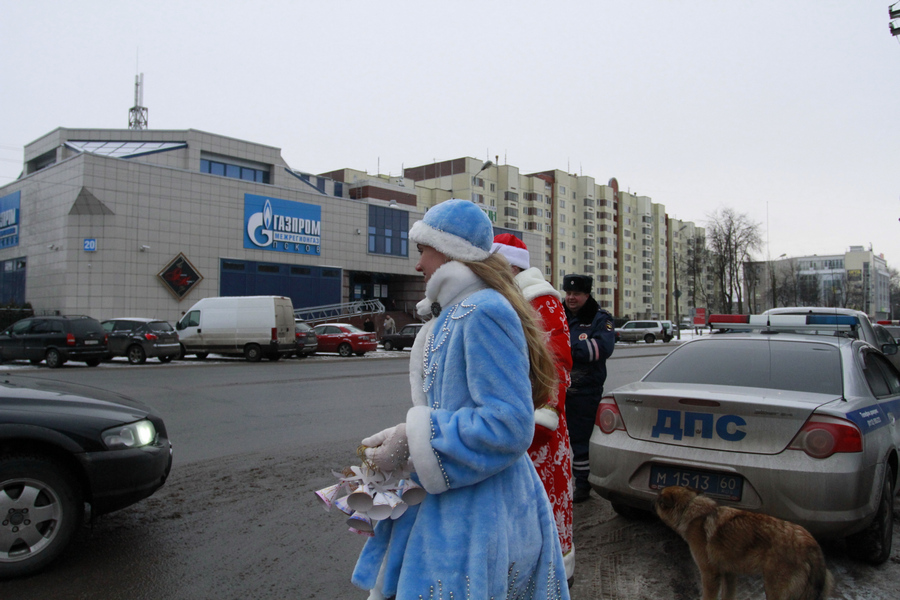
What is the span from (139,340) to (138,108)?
4314 centimetres

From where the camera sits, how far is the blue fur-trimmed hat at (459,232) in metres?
1.87

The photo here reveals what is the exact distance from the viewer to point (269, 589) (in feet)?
11.7

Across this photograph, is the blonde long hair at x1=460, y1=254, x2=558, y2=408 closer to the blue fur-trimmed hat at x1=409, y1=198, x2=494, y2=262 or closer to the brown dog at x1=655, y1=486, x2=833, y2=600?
the blue fur-trimmed hat at x1=409, y1=198, x2=494, y2=262

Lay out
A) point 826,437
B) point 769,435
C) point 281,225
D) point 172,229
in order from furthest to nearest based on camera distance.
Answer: point 281,225, point 172,229, point 769,435, point 826,437

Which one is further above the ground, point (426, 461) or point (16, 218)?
point (16, 218)

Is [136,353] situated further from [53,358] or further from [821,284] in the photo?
[821,284]

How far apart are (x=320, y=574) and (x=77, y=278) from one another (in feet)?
109

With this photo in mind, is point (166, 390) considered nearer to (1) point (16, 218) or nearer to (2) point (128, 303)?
(2) point (128, 303)

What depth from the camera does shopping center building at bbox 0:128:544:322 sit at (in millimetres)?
31891

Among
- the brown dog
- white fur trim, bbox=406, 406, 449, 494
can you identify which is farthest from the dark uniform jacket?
white fur trim, bbox=406, 406, 449, 494

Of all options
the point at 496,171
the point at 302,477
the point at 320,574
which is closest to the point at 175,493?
the point at 302,477

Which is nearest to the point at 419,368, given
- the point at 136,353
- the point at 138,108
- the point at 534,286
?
the point at 534,286

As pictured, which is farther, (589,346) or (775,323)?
(775,323)

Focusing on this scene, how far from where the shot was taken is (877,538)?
381cm
